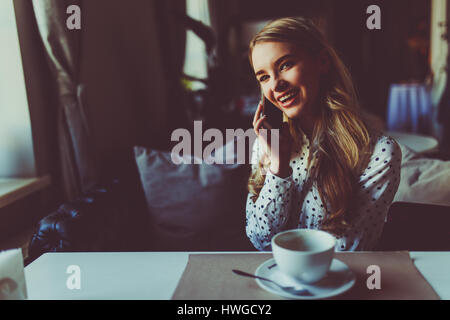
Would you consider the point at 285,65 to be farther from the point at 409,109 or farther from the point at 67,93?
the point at 409,109

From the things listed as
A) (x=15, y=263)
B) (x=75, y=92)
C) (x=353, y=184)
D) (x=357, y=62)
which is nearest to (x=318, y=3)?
(x=357, y=62)

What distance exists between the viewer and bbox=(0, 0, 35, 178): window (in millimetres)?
1408

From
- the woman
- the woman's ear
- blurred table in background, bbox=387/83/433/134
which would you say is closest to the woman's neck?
the woman

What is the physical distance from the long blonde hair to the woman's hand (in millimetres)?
73

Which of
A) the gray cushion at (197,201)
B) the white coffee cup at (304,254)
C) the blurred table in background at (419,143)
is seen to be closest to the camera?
the white coffee cup at (304,254)

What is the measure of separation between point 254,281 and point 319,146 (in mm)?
419

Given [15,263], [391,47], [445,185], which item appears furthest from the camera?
[391,47]

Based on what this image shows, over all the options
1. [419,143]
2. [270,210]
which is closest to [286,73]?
[270,210]

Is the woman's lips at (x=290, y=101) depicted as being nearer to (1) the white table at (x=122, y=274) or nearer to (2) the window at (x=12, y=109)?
(1) the white table at (x=122, y=274)

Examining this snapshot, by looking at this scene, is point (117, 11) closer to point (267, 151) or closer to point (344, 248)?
point (267, 151)

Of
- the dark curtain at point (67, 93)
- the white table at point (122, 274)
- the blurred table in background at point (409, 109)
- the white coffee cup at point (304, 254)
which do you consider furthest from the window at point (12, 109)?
the blurred table in background at point (409, 109)

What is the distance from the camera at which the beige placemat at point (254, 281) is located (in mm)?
612

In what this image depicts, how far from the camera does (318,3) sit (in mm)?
7152
